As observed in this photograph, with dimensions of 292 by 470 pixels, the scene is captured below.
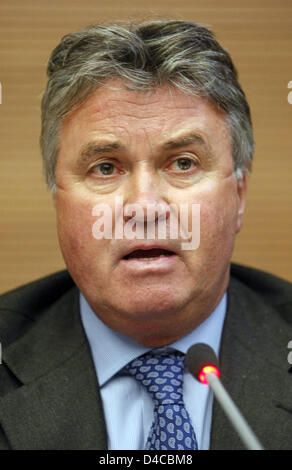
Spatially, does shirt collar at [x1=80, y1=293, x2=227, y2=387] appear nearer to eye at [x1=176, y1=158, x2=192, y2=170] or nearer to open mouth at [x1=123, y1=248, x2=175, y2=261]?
open mouth at [x1=123, y1=248, x2=175, y2=261]

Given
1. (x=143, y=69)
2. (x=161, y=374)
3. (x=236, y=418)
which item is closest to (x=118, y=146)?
(x=143, y=69)

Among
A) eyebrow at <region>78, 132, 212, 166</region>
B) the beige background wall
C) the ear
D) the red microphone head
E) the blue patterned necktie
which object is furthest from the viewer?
the beige background wall

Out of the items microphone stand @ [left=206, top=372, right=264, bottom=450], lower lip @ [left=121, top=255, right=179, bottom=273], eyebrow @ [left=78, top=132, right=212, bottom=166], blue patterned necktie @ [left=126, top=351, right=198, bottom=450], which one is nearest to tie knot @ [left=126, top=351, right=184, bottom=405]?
blue patterned necktie @ [left=126, top=351, right=198, bottom=450]

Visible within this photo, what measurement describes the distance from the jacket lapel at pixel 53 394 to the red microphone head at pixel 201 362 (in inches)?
14.3

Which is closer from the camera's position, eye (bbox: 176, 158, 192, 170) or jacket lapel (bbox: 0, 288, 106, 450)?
jacket lapel (bbox: 0, 288, 106, 450)

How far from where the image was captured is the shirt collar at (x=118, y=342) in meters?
1.49

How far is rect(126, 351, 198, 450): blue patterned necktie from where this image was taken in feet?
4.35

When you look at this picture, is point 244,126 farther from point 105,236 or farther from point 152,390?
point 152,390

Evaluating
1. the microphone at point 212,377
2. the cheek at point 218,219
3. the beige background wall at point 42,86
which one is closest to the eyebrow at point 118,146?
the cheek at point 218,219

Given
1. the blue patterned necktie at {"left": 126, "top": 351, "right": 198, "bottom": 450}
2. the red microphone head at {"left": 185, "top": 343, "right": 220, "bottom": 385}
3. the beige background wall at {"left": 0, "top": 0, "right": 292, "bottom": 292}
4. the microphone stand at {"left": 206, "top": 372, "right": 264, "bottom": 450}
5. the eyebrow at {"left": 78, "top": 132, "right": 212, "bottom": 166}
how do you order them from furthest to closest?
the beige background wall at {"left": 0, "top": 0, "right": 292, "bottom": 292}
the eyebrow at {"left": 78, "top": 132, "right": 212, "bottom": 166}
the blue patterned necktie at {"left": 126, "top": 351, "right": 198, "bottom": 450}
the red microphone head at {"left": 185, "top": 343, "right": 220, "bottom": 385}
the microphone stand at {"left": 206, "top": 372, "right": 264, "bottom": 450}

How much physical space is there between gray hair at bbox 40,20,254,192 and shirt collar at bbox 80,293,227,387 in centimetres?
35

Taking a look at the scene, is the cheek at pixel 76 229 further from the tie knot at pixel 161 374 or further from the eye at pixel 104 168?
the tie knot at pixel 161 374

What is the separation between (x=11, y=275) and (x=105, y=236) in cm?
76

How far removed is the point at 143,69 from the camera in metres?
1.44
